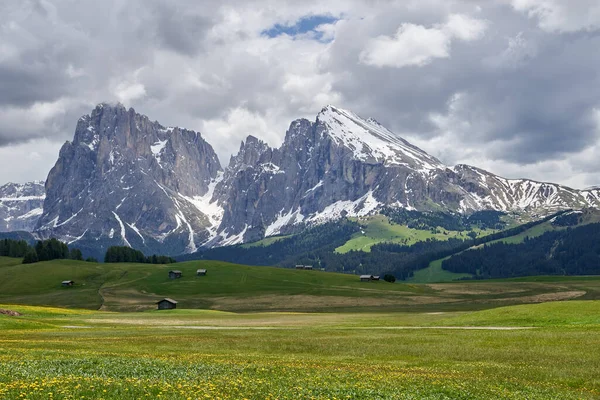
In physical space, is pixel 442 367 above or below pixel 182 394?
below

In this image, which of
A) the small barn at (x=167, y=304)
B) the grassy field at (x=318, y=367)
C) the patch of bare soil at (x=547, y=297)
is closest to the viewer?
the grassy field at (x=318, y=367)

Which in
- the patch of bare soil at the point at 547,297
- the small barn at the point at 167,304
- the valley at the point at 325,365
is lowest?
the patch of bare soil at the point at 547,297

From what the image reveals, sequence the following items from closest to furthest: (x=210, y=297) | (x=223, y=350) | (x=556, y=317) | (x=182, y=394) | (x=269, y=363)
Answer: (x=182, y=394) → (x=269, y=363) → (x=223, y=350) → (x=556, y=317) → (x=210, y=297)

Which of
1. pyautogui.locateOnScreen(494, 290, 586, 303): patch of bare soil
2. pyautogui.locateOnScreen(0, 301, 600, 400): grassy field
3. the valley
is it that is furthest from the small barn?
pyautogui.locateOnScreen(494, 290, 586, 303): patch of bare soil

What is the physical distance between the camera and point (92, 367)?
31.7 metres

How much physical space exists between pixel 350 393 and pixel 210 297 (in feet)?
563

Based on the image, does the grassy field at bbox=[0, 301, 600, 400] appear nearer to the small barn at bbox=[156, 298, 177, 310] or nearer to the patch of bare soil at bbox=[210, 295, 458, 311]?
the small barn at bbox=[156, 298, 177, 310]

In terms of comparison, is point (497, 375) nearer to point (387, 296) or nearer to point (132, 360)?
point (132, 360)

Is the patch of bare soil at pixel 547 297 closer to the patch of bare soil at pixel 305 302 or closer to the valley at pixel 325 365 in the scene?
the patch of bare soil at pixel 305 302

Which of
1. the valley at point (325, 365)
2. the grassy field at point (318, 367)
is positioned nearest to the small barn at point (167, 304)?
the valley at point (325, 365)

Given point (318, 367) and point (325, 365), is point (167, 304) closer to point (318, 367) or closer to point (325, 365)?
point (325, 365)

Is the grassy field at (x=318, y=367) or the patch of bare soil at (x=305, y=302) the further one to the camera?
the patch of bare soil at (x=305, y=302)

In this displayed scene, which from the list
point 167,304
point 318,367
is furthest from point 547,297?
point 318,367

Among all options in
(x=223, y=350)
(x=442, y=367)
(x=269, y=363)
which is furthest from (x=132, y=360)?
(x=442, y=367)
